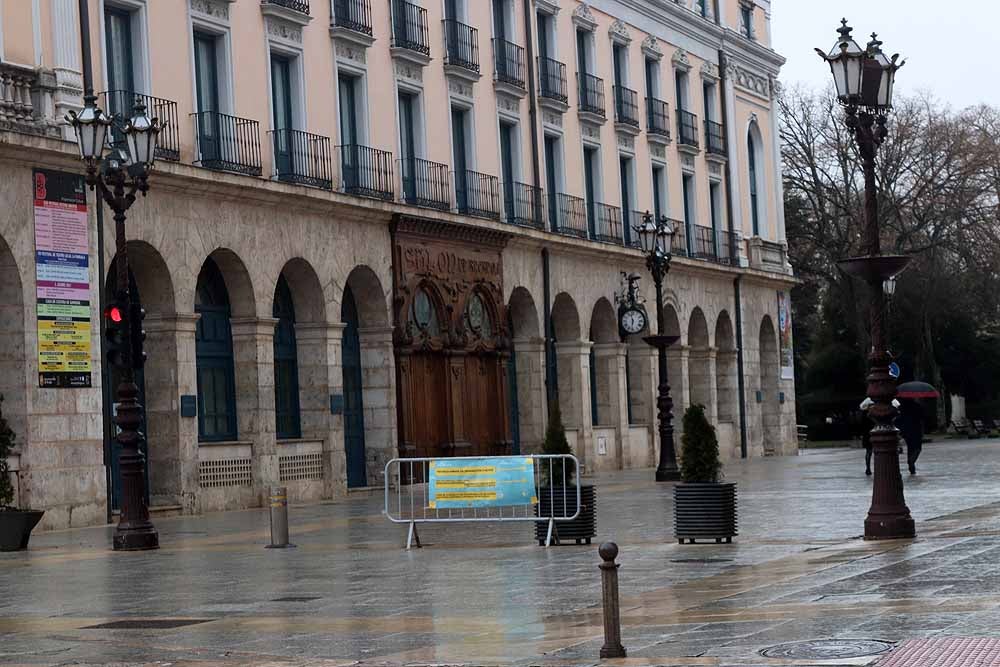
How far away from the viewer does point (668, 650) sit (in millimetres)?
10711

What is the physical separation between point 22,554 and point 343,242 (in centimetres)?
1339

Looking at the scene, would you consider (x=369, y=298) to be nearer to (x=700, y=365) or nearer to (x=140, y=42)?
(x=140, y=42)

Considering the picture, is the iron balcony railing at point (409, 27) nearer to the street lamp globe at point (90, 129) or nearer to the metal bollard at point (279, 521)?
the street lamp globe at point (90, 129)

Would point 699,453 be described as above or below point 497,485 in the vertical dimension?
above

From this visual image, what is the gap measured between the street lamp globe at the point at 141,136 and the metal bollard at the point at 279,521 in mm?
4619

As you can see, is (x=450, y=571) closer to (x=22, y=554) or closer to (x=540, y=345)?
(x=22, y=554)

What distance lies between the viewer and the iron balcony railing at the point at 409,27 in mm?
36031

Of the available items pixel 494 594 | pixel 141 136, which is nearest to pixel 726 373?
pixel 141 136

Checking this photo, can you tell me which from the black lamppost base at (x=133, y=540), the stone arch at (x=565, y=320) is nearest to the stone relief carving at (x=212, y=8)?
the black lamppost base at (x=133, y=540)

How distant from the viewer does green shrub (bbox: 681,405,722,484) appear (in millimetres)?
18562

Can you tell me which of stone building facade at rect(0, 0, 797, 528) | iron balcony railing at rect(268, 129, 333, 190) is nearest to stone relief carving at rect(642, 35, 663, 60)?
stone building facade at rect(0, 0, 797, 528)

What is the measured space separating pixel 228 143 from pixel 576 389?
14749mm

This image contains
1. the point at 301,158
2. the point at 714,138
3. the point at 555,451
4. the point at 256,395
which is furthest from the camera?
the point at 714,138

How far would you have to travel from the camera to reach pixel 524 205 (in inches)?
1614
